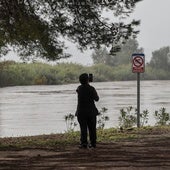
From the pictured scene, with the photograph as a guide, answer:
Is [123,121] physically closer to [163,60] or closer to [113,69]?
[113,69]

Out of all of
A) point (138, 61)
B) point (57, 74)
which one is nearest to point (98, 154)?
point (138, 61)

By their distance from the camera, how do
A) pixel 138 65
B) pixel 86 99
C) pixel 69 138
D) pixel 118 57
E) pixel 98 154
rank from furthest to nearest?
pixel 118 57
pixel 138 65
pixel 69 138
pixel 86 99
pixel 98 154

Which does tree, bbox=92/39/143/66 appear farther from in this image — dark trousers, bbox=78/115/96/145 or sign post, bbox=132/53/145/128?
dark trousers, bbox=78/115/96/145

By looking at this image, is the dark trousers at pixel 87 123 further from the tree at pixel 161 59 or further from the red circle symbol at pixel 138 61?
the tree at pixel 161 59

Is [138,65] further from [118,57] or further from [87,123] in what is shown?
[118,57]

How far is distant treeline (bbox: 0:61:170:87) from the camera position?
6486cm

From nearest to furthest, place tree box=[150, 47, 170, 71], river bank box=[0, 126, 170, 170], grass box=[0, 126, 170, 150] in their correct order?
river bank box=[0, 126, 170, 170], grass box=[0, 126, 170, 150], tree box=[150, 47, 170, 71]

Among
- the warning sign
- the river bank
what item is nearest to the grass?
the river bank

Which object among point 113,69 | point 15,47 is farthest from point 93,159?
point 113,69

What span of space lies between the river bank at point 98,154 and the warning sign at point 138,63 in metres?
2.64

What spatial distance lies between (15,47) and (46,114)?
1138 centimetres

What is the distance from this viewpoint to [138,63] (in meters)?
16.9

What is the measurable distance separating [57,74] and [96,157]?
62.3 meters

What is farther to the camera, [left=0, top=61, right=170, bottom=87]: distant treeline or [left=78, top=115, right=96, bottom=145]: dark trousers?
[left=0, top=61, right=170, bottom=87]: distant treeline
